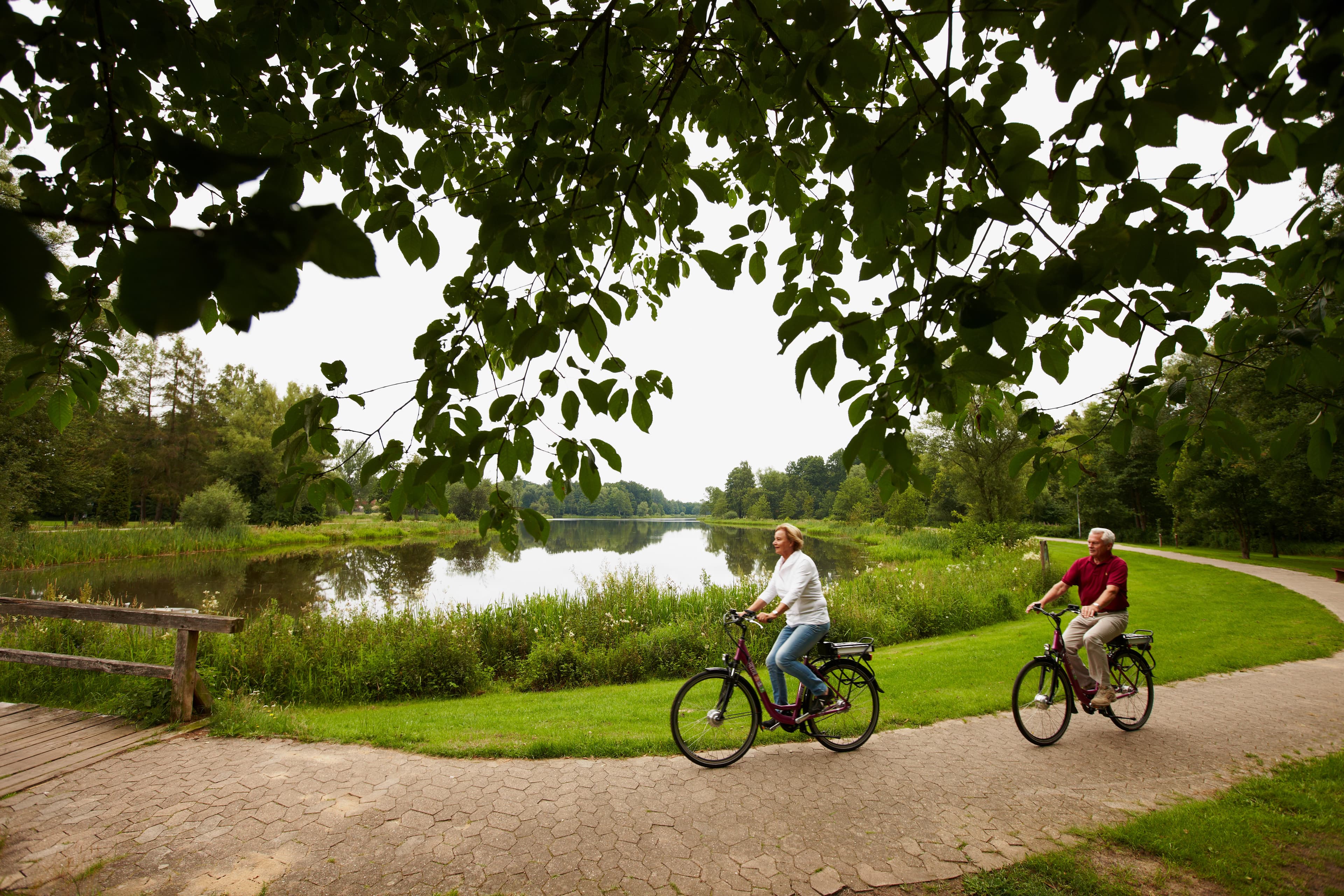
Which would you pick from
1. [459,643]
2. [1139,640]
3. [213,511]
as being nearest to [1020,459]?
[1139,640]

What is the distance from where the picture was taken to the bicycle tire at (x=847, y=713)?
496cm

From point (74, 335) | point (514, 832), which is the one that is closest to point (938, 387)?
point (74, 335)

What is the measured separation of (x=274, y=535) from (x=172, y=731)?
1170 inches

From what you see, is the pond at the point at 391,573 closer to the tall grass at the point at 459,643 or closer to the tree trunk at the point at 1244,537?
the tall grass at the point at 459,643

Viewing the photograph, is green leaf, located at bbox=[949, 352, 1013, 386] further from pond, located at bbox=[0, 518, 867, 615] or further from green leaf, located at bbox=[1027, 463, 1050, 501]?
pond, located at bbox=[0, 518, 867, 615]

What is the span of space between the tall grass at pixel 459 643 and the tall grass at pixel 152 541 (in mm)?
5774

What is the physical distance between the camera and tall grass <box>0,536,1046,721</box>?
7.05m

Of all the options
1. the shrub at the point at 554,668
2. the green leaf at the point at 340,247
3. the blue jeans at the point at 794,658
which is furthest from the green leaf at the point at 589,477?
the shrub at the point at 554,668

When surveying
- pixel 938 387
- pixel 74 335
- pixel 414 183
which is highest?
pixel 414 183

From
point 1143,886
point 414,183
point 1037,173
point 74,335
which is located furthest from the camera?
point 1143,886

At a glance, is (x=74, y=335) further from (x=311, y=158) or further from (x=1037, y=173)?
(x=1037, y=173)

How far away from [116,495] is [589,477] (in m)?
42.7

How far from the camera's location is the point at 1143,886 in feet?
10.2

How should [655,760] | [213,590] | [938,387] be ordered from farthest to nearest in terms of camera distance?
[213,590] < [655,760] < [938,387]
